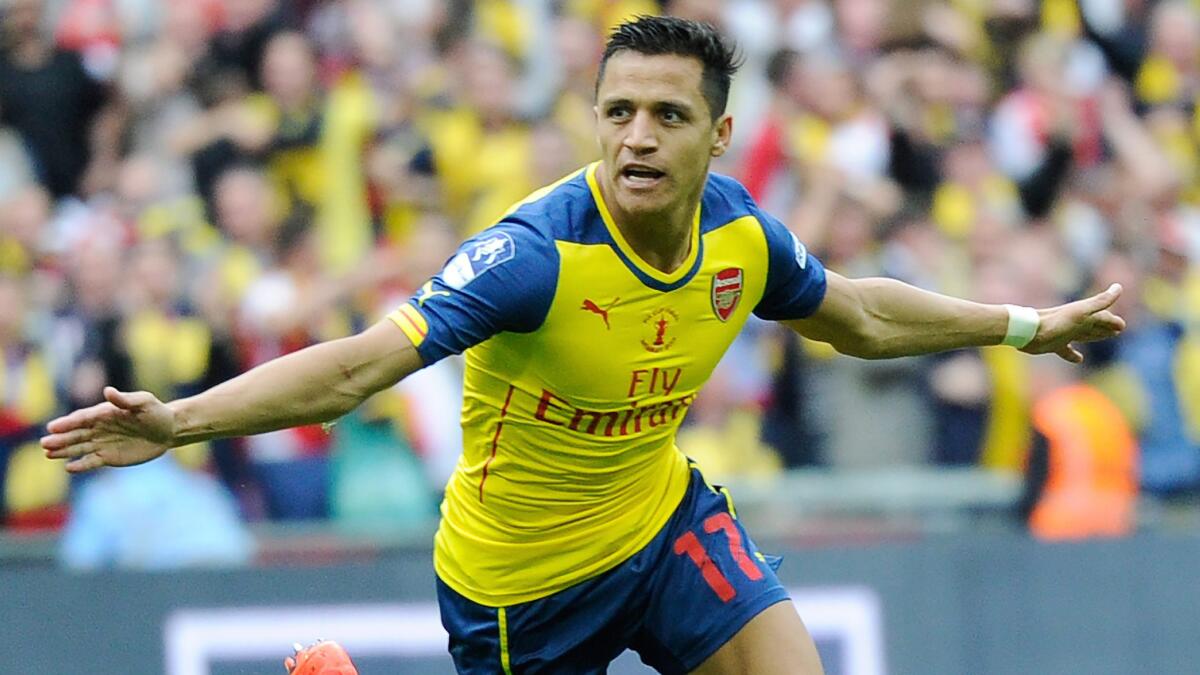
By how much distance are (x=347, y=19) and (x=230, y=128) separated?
1.14 meters

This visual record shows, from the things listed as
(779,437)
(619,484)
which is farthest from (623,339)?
(779,437)

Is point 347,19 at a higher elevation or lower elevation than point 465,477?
higher

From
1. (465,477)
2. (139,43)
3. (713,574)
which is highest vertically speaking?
(139,43)

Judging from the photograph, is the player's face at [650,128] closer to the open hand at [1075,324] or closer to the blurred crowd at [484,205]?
the open hand at [1075,324]

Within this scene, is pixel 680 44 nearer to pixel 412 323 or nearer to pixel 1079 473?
pixel 412 323

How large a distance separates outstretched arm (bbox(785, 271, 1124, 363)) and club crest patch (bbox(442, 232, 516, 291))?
46.5 inches

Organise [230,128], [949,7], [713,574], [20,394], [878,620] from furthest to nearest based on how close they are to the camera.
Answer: [949,7], [230,128], [20,394], [878,620], [713,574]

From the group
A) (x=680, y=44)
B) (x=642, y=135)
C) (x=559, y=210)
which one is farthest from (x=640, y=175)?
(x=680, y=44)

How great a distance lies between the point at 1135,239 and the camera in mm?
10422

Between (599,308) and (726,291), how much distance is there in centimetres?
44

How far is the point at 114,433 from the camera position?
472cm

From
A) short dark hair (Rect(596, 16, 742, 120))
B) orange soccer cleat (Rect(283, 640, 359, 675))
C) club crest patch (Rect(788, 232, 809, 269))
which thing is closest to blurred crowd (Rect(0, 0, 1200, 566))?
orange soccer cleat (Rect(283, 640, 359, 675))

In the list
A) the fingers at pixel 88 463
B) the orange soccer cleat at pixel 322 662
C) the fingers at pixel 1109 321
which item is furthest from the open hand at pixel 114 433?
the fingers at pixel 1109 321

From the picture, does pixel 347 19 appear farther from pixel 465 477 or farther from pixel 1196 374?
pixel 465 477
